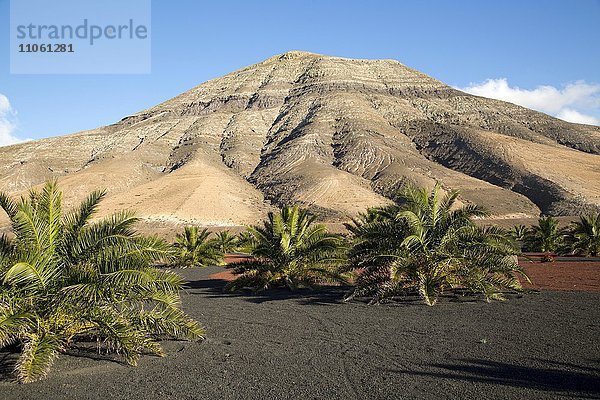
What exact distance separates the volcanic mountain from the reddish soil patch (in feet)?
128

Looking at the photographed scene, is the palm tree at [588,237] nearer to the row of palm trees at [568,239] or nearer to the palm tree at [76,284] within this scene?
the row of palm trees at [568,239]

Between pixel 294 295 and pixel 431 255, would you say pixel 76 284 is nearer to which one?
pixel 294 295

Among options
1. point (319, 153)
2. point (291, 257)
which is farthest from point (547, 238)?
point (319, 153)

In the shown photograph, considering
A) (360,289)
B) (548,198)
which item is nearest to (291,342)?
(360,289)

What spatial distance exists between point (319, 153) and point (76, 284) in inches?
3247

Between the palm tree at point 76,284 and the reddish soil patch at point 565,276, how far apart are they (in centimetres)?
1124

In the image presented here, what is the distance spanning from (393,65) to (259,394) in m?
141

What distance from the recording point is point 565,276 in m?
16.9

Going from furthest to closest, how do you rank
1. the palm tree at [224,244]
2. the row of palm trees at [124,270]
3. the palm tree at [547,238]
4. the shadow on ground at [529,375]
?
1. the palm tree at [224,244]
2. the palm tree at [547,238]
3. the row of palm trees at [124,270]
4. the shadow on ground at [529,375]

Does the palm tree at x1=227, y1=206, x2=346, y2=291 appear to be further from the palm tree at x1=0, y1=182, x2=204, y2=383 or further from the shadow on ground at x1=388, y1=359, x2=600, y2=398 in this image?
the shadow on ground at x1=388, y1=359, x2=600, y2=398

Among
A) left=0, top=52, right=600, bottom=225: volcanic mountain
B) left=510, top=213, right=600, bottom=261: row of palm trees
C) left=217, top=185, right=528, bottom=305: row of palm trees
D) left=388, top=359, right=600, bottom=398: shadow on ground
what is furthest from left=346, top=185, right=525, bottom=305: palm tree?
left=0, top=52, right=600, bottom=225: volcanic mountain

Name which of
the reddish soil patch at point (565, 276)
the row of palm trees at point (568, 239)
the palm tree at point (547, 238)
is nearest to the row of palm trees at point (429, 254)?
the reddish soil patch at point (565, 276)

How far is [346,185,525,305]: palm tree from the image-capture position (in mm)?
11711

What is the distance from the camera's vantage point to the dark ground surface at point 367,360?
6004 millimetres
